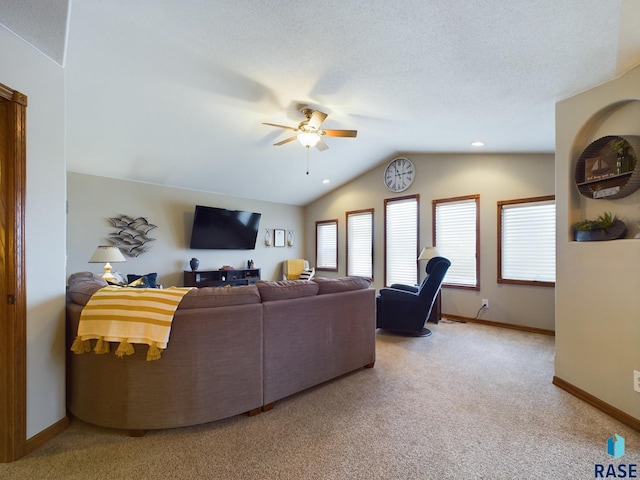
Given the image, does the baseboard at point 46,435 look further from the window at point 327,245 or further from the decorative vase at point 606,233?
the window at point 327,245

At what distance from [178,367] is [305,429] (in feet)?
3.04

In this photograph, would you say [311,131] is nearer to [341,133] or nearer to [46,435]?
[341,133]

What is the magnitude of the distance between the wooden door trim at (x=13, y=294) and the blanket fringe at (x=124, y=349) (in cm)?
53

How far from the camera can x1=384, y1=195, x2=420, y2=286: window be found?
5.78m

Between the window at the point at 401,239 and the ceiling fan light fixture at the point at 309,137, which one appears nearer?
the ceiling fan light fixture at the point at 309,137

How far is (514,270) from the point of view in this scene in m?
4.63

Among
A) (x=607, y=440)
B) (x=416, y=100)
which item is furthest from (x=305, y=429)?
(x=416, y=100)

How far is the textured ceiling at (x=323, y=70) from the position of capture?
198 cm

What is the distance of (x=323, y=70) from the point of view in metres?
2.79

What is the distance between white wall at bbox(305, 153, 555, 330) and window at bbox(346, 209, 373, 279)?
32 centimetres

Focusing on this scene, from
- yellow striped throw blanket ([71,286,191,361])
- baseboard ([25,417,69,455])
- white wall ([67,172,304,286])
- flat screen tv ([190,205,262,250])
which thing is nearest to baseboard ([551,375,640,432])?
yellow striped throw blanket ([71,286,191,361])

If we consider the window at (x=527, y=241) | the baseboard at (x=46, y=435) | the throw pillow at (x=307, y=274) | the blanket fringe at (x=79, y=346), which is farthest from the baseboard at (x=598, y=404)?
the throw pillow at (x=307, y=274)

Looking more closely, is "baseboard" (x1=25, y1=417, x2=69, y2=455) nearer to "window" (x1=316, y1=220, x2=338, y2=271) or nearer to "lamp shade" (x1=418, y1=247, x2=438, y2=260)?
"lamp shade" (x1=418, y1=247, x2=438, y2=260)

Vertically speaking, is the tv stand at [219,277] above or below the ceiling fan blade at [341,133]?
→ below
